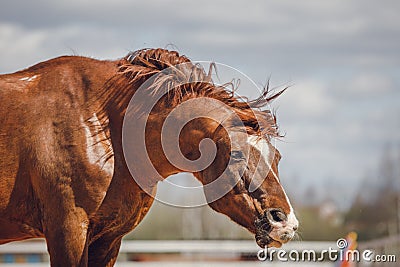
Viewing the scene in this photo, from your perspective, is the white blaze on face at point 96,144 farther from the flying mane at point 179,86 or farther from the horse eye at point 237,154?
the horse eye at point 237,154

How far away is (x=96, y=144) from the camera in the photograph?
6062mm

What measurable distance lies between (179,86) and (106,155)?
2.72ft

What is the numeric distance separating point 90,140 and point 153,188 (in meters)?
0.69

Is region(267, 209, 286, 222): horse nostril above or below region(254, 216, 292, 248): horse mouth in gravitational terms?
above

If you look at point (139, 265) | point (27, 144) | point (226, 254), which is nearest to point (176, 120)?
point (27, 144)

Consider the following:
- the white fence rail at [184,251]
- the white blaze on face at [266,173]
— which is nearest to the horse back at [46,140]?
the white blaze on face at [266,173]

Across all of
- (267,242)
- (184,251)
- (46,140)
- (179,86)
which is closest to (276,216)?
(267,242)

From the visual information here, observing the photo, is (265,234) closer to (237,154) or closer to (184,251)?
(237,154)

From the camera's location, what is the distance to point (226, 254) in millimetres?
16438

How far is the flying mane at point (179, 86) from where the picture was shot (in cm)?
608

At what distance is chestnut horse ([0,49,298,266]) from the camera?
5.87 metres

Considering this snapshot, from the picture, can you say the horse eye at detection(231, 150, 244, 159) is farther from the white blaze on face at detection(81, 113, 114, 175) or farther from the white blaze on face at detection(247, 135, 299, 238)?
the white blaze on face at detection(81, 113, 114, 175)

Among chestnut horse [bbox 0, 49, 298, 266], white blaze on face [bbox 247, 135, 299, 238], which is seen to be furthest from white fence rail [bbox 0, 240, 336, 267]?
white blaze on face [bbox 247, 135, 299, 238]

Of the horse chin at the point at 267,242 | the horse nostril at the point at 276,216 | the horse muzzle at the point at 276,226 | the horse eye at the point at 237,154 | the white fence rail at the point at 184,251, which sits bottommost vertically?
the white fence rail at the point at 184,251
